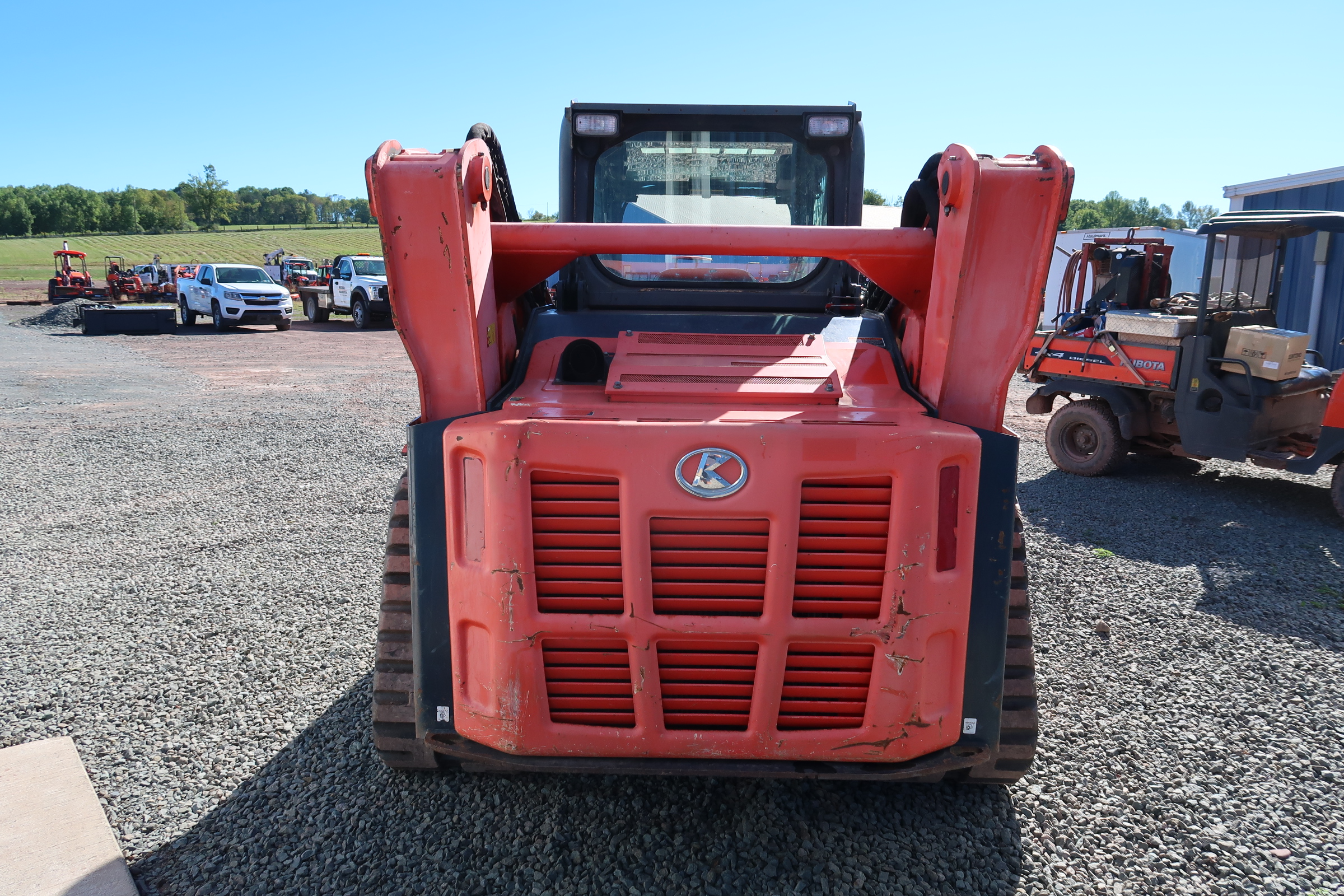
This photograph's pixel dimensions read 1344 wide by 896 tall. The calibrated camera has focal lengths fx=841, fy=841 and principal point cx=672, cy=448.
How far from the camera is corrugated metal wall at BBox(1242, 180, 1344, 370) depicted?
12844 mm

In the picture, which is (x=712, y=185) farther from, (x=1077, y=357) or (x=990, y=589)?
(x=1077, y=357)

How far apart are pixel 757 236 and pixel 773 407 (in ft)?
1.82

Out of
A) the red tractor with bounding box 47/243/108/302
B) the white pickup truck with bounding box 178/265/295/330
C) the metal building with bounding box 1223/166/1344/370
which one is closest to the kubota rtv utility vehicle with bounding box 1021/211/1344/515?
the metal building with bounding box 1223/166/1344/370

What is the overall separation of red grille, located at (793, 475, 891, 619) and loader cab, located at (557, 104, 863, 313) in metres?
1.44

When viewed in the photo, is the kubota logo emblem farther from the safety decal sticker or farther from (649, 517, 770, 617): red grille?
the safety decal sticker

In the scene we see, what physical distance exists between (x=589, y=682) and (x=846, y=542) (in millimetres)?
793

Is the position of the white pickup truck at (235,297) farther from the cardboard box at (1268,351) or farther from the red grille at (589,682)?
the red grille at (589,682)


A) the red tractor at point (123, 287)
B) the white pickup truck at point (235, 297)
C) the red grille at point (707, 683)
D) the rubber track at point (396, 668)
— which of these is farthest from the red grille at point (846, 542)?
the red tractor at point (123, 287)

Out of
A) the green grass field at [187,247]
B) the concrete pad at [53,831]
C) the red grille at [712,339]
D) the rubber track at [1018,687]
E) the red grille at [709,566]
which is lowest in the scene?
the concrete pad at [53,831]

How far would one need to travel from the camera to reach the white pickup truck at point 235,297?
22.9 m

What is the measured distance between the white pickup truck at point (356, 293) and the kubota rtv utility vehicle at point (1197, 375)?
1885cm

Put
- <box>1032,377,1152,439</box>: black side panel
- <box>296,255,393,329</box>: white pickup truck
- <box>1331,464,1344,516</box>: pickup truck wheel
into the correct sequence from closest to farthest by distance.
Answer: <box>1331,464,1344,516</box>: pickup truck wheel, <box>1032,377,1152,439</box>: black side panel, <box>296,255,393,329</box>: white pickup truck

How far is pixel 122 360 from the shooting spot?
53.5 feet

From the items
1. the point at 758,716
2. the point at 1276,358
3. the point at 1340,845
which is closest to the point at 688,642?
the point at 758,716
